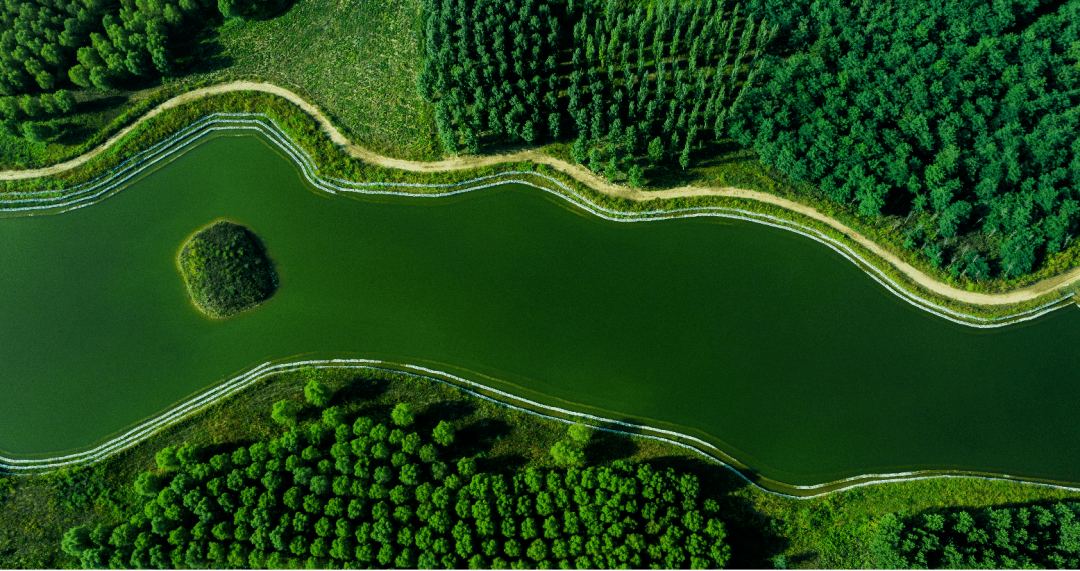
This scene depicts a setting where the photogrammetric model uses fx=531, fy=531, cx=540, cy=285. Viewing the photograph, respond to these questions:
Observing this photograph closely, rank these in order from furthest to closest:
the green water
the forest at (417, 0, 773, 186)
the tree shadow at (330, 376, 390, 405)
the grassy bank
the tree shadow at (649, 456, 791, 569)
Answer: the forest at (417, 0, 773, 186)
the tree shadow at (330, 376, 390, 405)
the green water
the grassy bank
the tree shadow at (649, 456, 791, 569)

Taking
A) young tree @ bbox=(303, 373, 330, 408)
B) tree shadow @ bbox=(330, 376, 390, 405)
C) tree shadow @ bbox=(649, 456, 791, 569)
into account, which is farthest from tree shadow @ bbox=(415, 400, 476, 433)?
tree shadow @ bbox=(649, 456, 791, 569)

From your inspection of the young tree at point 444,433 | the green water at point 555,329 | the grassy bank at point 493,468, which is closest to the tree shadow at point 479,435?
the grassy bank at point 493,468

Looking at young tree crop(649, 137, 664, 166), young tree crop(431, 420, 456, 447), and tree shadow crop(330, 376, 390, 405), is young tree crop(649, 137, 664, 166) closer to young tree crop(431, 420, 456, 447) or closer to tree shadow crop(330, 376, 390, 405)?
young tree crop(431, 420, 456, 447)

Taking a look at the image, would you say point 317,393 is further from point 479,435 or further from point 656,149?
point 656,149

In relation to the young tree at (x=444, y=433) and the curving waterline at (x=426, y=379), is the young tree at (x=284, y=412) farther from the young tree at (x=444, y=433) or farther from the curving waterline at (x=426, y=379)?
the young tree at (x=444, y=433)

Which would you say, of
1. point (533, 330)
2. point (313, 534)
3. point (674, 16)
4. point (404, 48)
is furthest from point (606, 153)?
point (313, 534)

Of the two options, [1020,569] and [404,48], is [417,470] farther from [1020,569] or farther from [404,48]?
A: [1020,569]
